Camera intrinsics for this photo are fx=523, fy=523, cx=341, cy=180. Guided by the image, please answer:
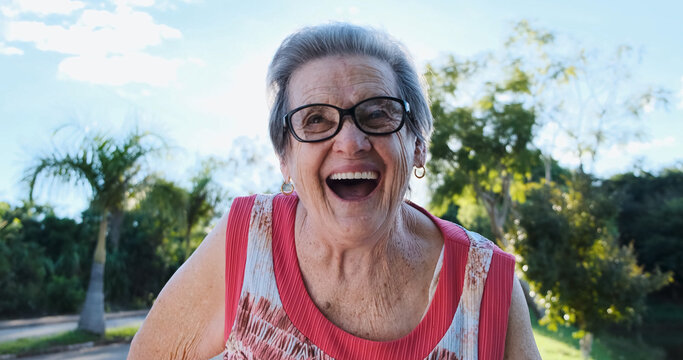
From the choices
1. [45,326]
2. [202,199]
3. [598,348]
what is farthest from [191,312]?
[598,348]

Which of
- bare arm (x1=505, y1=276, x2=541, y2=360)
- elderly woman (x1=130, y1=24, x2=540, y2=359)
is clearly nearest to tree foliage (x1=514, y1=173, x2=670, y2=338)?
bare arm (x1=505, y1=276, x2=541, y2=360)

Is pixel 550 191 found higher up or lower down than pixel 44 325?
higher up

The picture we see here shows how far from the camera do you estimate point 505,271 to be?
1588 mm

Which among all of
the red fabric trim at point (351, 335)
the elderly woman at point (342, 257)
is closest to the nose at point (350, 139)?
the elderly woman at point (342, 257)

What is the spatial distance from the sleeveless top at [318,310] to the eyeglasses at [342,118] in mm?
358

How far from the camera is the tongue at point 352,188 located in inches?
58.7

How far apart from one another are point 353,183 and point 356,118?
0.20m

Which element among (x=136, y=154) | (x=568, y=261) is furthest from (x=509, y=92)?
(x=136, y=154)

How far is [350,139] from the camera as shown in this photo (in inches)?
55.4

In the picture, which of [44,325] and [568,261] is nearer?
[568,261]

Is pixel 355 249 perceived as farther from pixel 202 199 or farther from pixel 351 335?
pixel 202 199

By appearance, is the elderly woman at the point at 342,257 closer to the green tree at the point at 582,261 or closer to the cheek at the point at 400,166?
the cheek at the point at 400,166

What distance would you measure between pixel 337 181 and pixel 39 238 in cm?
1923

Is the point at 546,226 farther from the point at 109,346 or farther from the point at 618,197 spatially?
the point at 109,346
